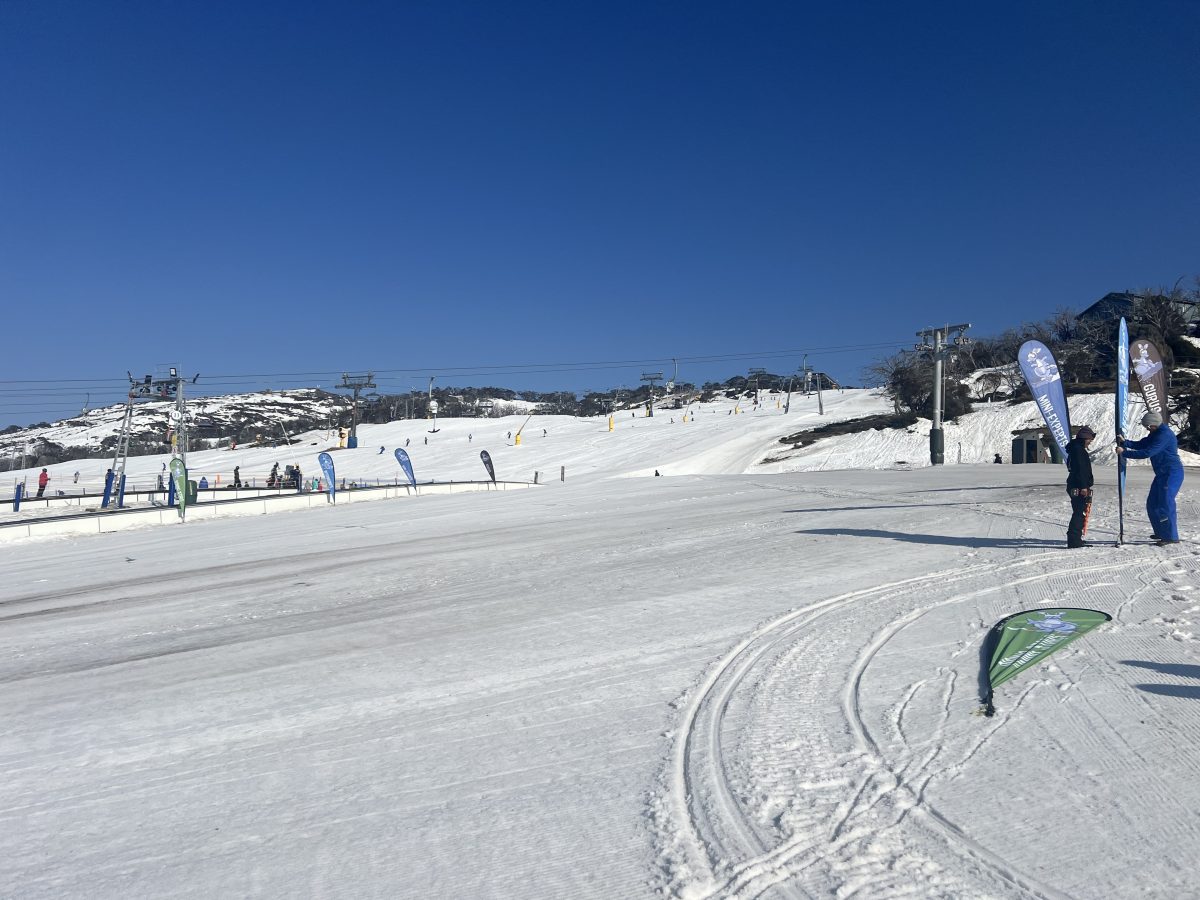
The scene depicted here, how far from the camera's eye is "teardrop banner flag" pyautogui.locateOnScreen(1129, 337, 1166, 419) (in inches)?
500

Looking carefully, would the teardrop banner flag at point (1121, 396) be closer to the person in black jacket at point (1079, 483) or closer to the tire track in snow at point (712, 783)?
the person in black jacket at point (1079, 483)

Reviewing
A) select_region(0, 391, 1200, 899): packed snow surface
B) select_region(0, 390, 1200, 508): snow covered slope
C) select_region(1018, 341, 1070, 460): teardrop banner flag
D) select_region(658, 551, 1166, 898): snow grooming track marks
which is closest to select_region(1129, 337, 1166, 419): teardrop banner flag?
select_region(1018, 341, 1070, 460): teardrop banner flag

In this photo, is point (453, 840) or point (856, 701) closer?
point (453, 840)

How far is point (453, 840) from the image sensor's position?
164 inches

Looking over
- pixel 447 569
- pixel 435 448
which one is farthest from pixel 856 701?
pixel 435 448

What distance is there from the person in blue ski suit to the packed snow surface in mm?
315

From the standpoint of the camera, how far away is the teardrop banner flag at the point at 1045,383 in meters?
13.9

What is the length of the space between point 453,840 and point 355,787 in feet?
3.25

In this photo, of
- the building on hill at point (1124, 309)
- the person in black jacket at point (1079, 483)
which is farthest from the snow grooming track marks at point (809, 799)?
the building on hill at point (1124, 309)

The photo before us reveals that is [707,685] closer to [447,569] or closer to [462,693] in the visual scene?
[462,693]

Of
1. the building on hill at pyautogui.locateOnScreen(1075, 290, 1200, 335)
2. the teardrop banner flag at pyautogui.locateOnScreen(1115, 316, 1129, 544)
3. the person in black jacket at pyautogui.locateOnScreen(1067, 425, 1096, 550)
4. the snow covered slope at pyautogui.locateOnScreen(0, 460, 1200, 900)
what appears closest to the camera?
the snow covered slope at pyautogui.locateOnScreen(0, 460, 1200, 900)

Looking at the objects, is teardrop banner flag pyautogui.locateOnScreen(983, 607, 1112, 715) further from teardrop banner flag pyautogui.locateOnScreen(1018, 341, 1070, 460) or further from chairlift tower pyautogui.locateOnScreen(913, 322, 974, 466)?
chairlift tower pyautogui.locateOnScreen(913, 322, 974, 466)

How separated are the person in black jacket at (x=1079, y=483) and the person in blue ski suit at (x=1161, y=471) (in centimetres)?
42

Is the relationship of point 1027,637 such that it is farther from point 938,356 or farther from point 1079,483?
point 938,356
